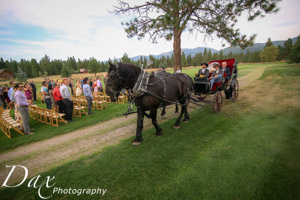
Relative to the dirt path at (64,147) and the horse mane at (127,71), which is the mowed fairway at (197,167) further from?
the horse mane at (127,71)

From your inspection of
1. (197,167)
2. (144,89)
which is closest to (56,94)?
(144,89)

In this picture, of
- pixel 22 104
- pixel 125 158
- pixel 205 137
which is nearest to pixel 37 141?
pixel 22 104

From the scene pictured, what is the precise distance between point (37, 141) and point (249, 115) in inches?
368

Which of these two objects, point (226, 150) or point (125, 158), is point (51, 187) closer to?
point (125, 158)

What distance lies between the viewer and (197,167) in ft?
10.8

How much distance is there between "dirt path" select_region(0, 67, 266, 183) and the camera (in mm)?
3973

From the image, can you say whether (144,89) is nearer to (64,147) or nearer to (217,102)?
(64,147)

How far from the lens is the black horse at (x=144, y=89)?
3912 mm

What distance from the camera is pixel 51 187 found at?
→ 10.1 ft

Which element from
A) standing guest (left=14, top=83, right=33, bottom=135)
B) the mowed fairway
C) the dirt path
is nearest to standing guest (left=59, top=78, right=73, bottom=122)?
standing guest (left=14, top=83, right=33, bottom=135)

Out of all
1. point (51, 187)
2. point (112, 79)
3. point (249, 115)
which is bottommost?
point (51, 187)

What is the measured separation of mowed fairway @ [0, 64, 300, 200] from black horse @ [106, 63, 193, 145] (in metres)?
0.98

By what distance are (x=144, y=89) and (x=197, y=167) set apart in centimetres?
260

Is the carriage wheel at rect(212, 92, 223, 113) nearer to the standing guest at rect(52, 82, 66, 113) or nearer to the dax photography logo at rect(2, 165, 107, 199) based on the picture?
the dax photography logo at rect(2, 165, 107, 199)
